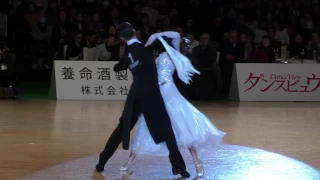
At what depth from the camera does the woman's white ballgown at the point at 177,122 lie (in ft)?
22.1

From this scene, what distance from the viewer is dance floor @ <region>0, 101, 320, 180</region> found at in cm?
698

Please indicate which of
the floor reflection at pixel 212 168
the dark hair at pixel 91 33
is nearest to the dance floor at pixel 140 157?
the floor reflection at pixel 212 168

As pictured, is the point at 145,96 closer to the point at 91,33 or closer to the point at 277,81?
the point at 277,81

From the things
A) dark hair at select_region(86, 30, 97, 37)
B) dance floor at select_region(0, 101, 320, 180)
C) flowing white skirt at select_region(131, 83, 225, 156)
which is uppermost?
dark hair at select_region(86, 30, 97, 37)

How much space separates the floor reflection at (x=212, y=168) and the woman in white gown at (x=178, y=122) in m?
0.28

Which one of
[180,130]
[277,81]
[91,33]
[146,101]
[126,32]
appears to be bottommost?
[277,81]

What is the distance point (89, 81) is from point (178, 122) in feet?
21.8

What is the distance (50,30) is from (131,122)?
923 cm

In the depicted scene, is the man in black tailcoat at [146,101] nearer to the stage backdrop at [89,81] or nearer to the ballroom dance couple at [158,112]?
the ballroom dance couple at [158,112]

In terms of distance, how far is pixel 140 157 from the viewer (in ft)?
25.6

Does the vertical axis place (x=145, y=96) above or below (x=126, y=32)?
below

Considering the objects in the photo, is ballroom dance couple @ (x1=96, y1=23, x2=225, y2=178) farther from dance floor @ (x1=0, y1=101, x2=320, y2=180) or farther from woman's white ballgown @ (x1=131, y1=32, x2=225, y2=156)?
dance floor @ (x1=0, y1=101, x2=320, y2=180)

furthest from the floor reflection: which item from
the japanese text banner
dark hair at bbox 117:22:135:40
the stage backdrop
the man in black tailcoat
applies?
the japanese text banner

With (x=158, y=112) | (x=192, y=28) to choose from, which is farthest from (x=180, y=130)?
(x=192, y=28)
